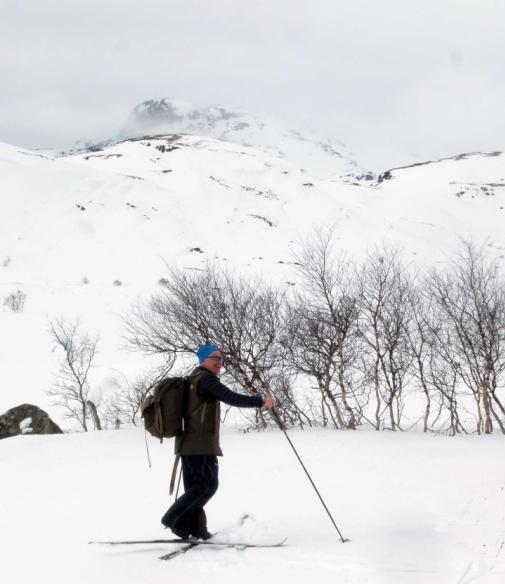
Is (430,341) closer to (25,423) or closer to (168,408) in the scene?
(168,408)

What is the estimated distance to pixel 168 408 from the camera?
4.59 metres

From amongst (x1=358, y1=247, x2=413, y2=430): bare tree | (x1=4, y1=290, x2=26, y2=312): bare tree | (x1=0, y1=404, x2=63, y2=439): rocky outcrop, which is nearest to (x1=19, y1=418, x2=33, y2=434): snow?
(x1=0, y1=404, x2=63, y2=439): rocky outcrop

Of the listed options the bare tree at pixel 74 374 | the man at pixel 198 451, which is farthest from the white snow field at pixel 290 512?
the bare tree at pixel 74 374

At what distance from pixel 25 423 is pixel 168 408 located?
45.4 ft

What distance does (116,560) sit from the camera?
4531 millimetres

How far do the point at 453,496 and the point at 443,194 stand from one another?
77461mm

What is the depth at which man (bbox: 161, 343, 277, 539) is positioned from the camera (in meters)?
4.57

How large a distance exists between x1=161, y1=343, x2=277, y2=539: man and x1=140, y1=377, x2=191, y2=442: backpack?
7cm

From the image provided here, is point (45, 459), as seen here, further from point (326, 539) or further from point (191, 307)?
point (326, 539)

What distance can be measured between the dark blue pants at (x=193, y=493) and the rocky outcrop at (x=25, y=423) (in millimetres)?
13222

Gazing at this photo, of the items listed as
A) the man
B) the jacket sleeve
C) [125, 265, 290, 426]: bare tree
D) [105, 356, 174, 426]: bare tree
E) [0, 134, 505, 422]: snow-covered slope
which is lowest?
[105, 356, 174, 426]: bare tree

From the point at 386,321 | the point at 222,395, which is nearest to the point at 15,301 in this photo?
the point at 386,321

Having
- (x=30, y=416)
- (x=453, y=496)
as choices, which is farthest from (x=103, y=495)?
(x=30, y=416)

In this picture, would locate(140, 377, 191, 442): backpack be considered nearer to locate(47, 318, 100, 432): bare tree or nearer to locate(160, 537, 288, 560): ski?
locate(160, 537, 288, 560): ski
